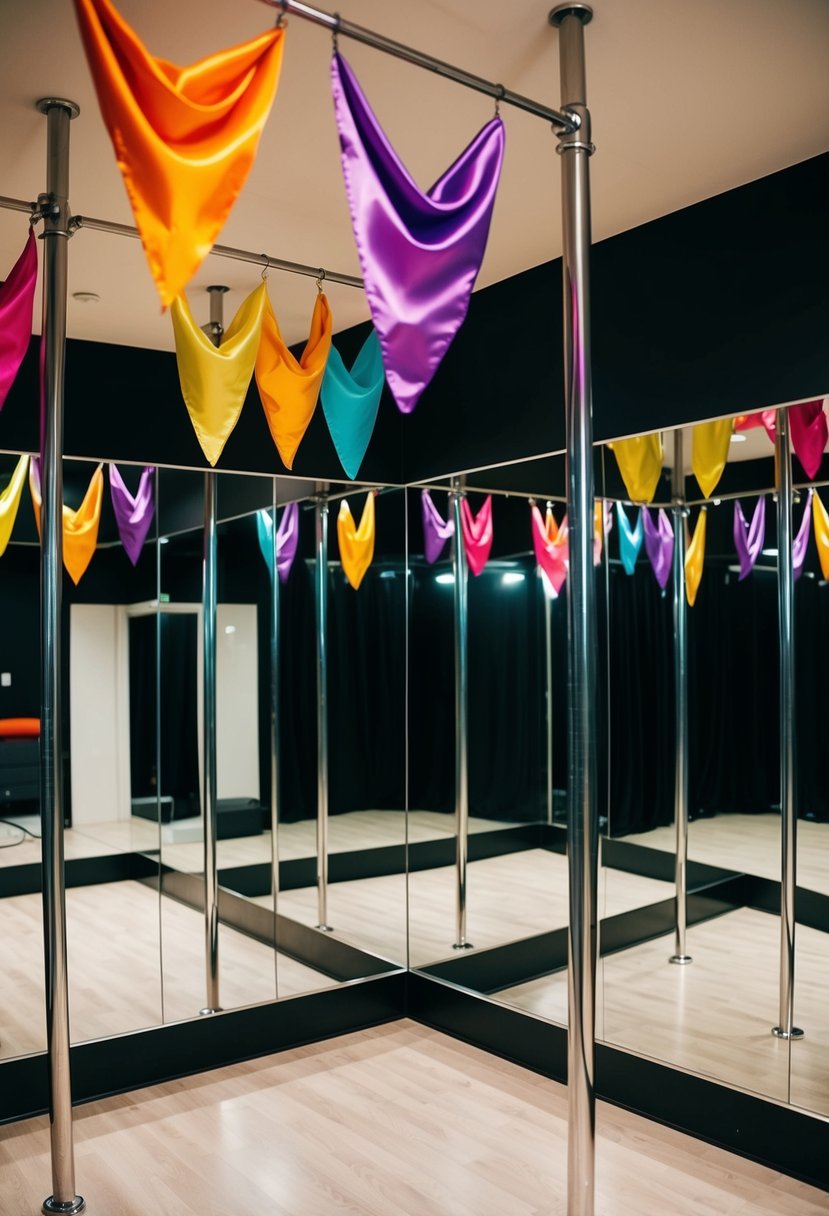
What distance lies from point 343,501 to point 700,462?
1812 millimetres

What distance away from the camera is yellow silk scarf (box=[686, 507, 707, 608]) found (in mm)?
3619

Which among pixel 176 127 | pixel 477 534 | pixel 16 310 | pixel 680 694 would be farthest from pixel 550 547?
pixel 176 127

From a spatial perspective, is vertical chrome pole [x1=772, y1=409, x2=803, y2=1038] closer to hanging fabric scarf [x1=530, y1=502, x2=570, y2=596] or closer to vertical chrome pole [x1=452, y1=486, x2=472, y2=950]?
hanging fabric scarf [x1=530, y1=502, x2=570, y2=596]

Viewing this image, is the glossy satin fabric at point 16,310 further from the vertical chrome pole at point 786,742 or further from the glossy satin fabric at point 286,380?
the vertical chrome pole at point 786,742

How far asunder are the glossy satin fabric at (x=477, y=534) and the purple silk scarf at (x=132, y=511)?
1397mm

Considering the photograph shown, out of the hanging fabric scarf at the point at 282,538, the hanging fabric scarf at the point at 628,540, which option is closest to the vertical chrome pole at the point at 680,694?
the hanging fabric scarf at the point at 628,540

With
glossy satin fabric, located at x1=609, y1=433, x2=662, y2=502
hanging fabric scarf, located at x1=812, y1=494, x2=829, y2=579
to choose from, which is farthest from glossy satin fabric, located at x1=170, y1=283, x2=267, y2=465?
hanging fabric scarf, located at x1=812, y1=494, x2=829, y2=579

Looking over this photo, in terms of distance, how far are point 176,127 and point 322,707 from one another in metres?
3.11

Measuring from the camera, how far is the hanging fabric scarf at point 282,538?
448cm

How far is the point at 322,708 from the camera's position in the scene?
15.3 ft

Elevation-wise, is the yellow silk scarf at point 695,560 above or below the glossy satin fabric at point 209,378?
below

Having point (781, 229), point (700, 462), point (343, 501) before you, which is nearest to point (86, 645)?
point (343, 501)

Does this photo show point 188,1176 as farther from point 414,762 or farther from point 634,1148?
point 414,762

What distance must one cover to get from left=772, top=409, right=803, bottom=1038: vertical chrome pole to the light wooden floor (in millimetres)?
584
